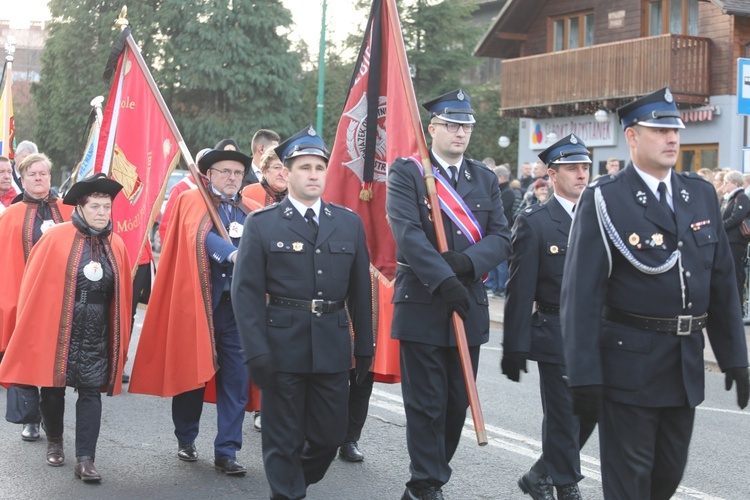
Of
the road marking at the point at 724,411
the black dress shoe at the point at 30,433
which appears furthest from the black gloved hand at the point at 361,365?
the road marking at the point at 724,411

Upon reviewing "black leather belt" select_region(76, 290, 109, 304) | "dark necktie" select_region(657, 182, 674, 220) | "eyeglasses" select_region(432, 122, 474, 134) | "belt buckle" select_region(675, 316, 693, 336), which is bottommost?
"black leather belt" select_region(76, 290, 109, 304)

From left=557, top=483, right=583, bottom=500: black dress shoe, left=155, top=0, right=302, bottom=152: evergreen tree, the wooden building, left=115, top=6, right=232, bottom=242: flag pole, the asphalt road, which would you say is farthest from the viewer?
left=155, top=0, right=302, bottom=152: evergreen tree

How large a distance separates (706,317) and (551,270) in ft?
4.76

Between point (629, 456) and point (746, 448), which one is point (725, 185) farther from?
point (629, 456)

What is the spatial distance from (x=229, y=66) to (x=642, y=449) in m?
35.8

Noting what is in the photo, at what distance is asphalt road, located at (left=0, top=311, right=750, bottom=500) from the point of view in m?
6.45

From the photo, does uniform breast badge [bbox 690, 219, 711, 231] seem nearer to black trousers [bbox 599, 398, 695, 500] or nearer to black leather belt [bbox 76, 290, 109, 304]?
black trousers [bbox 599, 398, 695, 500]

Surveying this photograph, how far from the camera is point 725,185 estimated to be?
14594mm

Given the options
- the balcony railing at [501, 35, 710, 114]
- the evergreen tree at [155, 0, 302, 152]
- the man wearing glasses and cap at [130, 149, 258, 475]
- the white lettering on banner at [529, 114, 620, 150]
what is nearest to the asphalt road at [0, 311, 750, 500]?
the man wearing glasses and cap at [130, 149, 258, 475]

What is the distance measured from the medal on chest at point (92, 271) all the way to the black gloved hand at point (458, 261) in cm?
233

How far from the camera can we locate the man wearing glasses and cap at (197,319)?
706cm

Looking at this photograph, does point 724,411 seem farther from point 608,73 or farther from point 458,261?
point 608,73

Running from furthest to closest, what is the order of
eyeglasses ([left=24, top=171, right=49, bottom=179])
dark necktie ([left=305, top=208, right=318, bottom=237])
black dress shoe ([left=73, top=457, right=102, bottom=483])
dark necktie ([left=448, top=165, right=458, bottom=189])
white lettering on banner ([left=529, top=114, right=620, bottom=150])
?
1. white lettering on banner ([left=529, top=114, right=620, bottom=150])
2. eyeglasses ([left=24, top=171, right=49, bottom=179])
3. black dress shoe ([left=73, top=457, right=102, bottom=483])
4. dark necktie ([left=448, top=165, right=458, bottom=189])
5. dark necktie ([left=305, top=208, right=318, bottom=237])

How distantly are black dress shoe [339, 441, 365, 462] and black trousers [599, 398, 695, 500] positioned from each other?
2.80 metres
